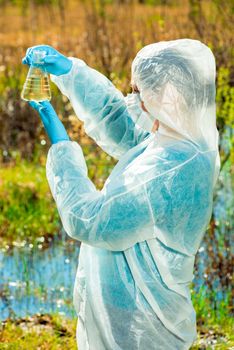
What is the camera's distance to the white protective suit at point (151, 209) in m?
2.74

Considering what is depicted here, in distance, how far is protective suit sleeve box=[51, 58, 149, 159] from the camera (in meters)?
3.12

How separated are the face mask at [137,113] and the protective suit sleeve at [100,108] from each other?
0.44 ft

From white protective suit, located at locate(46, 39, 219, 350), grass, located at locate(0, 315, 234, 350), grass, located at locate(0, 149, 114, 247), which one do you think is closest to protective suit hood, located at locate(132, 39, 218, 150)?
white protective suit, located at locate(46, 39, 219, 350)

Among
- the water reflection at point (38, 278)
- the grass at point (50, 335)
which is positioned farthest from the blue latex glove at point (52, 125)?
the water reflection at point (38, 278)

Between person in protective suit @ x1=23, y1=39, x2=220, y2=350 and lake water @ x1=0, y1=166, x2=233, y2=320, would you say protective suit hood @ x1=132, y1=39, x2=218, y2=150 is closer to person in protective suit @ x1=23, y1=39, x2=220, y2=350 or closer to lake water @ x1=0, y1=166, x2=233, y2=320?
person in protective suit @ x1=23, y1=39, x2=220, y2=350

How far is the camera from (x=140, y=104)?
288cm

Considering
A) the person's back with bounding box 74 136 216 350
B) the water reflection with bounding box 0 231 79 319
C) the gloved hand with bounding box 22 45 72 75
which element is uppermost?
the gloved hand with bounding box 22 45 72 75

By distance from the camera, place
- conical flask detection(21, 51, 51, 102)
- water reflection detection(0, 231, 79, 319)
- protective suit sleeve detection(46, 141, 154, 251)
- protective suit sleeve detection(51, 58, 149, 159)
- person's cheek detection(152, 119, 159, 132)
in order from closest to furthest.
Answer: protective suit sleeve detection(46, 141, 154, 251) → person's cheek detection(152, 119, 159, 132) → conical flask detection(21, 51, 51, 102) → protective suit sleeve detection(51, 58, 149, 159) → water reflection detection(0, 231, 79, 319)

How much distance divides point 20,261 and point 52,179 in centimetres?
322

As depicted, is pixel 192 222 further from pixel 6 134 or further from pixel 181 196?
pixel 6 134

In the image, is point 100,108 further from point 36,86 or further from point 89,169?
point 89,169

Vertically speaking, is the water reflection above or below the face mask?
below

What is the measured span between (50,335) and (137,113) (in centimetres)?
190

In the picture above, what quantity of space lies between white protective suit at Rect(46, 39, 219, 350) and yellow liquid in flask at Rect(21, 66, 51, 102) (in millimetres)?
190
